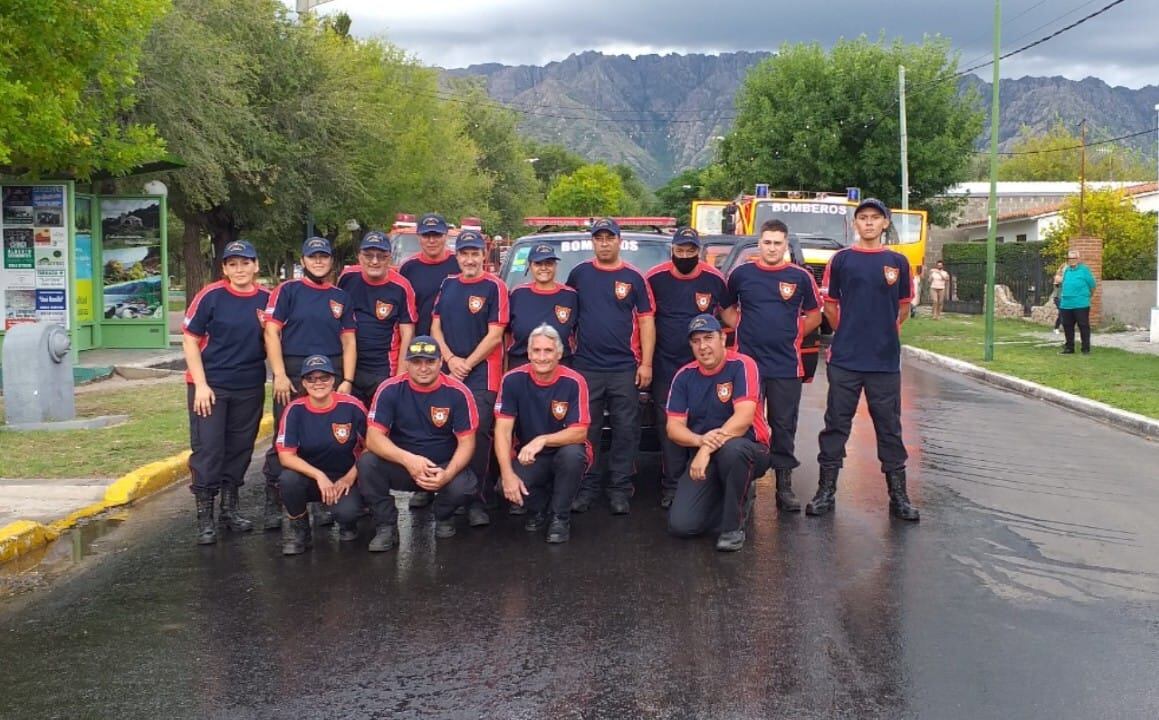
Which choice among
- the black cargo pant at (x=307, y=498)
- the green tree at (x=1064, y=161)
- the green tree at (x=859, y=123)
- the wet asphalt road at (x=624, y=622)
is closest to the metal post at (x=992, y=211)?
the wet asphalt road at (x=624, y=622)

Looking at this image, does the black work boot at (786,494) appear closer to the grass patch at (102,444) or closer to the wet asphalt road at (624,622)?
the wet asphalt road at (624,622)

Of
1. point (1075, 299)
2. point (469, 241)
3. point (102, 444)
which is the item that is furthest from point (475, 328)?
point (1075, 299)

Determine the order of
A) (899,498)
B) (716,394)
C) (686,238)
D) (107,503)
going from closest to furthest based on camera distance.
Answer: (716,394) < (899,498) < (686,238) < (107,503)

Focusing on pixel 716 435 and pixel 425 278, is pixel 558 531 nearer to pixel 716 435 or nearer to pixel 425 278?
pixel 716 435

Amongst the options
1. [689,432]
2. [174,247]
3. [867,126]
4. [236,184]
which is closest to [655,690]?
[689,432]

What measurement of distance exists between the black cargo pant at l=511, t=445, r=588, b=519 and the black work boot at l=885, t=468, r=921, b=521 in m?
2.03

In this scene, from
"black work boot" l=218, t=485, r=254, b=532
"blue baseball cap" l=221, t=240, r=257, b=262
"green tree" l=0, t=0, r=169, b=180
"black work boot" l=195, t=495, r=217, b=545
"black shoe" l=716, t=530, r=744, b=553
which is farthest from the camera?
"green tree" l=0, t=0, r=169, b=180

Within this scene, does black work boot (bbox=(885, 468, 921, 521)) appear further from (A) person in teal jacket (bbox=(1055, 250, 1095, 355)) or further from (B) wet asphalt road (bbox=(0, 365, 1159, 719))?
(A) person in teal jacket (bbox=(1055, 250, 1095, 355))

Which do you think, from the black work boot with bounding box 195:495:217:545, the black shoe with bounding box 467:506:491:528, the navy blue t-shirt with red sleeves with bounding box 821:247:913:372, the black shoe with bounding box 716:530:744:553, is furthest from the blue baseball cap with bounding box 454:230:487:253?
the black shoe with bounding box 716:530:744:553

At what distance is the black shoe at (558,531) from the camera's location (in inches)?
279

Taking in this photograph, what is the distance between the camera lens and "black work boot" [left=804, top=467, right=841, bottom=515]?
772 cm

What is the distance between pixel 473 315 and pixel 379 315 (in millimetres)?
688

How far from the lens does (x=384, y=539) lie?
6.98 meters

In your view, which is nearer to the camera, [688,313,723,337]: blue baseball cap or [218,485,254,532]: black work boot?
[688,313,723,337]: blue baseball cap
